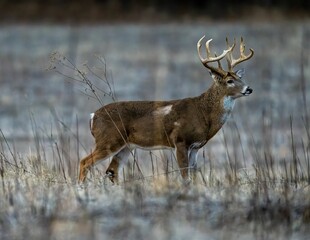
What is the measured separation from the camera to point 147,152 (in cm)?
1580

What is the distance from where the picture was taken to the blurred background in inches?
800

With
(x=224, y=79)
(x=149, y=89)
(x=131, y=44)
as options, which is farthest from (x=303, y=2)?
(x=224, y=79)

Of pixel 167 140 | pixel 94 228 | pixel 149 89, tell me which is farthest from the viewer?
pixel 149 89

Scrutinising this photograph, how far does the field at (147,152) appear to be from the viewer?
8.43 meters

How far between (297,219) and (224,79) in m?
3.09

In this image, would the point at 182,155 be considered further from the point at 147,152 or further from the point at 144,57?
the point at 144,57

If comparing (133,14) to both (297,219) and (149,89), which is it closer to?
(149,89)

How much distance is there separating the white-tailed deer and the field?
0.23 meters

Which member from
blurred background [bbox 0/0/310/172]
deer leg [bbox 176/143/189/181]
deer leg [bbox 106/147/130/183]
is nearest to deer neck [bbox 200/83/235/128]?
deer leg [bbox 176/143/189/181]

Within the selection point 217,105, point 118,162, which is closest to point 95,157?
point 118,162

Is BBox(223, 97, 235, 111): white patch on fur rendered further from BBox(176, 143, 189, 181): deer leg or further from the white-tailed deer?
BBox(176, 143, 189, 181): deer leg

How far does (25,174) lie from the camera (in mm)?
10414

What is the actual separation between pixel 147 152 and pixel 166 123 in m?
4.56

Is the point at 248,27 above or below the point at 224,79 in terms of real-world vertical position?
above
